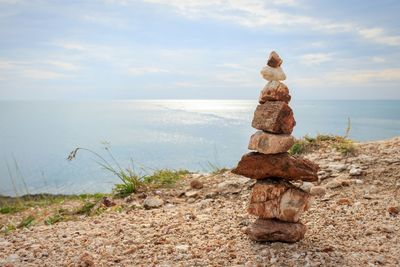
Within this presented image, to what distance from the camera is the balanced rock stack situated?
21.8 ft

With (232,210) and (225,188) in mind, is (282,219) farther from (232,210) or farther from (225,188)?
(225,188)

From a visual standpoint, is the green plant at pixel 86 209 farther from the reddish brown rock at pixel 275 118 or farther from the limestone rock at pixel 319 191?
the reddish brown rock at pixel 275 118

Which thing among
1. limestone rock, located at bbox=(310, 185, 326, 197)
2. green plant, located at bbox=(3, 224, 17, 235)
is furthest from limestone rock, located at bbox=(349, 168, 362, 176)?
green plant, located at bbox=(3, 224, 17, 235)

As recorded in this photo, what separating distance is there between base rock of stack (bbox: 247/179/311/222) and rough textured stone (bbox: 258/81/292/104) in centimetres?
144

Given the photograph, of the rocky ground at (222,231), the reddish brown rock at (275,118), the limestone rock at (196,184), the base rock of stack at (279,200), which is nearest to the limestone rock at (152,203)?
the rocky ground at (222,231)

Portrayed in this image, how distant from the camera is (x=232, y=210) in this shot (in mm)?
9133

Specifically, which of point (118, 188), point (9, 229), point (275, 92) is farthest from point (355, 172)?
point (9, 229)

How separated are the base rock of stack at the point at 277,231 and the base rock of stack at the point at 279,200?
116 mm

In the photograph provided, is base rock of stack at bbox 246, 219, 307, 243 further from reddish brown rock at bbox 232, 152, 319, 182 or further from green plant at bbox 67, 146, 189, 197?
green plant at bbox 67, 146, 189, 197

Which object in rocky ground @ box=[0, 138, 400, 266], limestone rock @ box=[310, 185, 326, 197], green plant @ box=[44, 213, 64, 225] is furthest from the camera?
green plant @ box=[44, 213, 64, 225]

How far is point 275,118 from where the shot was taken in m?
6.60

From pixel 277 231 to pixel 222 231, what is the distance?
1.22m

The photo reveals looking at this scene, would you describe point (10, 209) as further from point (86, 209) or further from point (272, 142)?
point (272, 142)

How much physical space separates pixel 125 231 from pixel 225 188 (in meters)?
3.90
